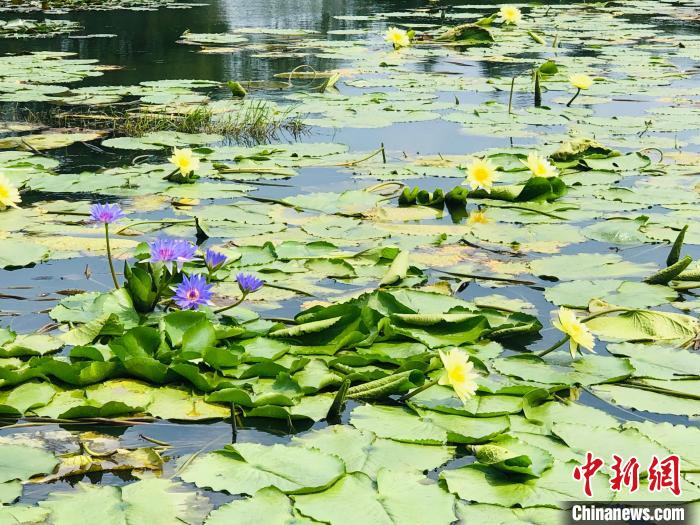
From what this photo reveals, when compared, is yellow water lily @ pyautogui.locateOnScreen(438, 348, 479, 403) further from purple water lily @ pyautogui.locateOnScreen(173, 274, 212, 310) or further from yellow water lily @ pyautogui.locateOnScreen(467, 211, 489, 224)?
yellow water lily @ pyautogui.locateOnScreen(467, 211, 489, 224)

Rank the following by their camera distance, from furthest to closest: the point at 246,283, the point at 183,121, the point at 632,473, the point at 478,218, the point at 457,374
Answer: the point at 183,121 < the point at 478,218 < the point at 246,283 < the point at 457,374 < the point at 632,473

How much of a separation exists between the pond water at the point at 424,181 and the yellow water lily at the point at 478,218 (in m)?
0.03

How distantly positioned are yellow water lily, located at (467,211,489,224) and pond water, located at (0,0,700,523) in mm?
28

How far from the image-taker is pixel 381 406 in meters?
2.00

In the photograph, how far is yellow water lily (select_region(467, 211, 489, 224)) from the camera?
337 centimetres

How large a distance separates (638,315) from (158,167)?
90.1 inches

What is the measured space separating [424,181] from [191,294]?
6.21 ft

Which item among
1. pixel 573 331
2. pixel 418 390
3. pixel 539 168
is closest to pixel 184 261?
pixel 418 390

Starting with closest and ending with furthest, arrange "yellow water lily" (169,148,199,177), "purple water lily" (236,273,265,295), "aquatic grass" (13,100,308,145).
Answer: "purple water lily" (236,273,265,295)
"yellow water lily" (169,148,199,177)
"aquatic grass" (13,100,308,145)

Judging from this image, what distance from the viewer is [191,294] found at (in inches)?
89.1

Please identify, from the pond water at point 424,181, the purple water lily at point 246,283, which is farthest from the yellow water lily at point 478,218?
the purple water lily at point 246,283

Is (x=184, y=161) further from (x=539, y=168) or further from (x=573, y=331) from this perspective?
(x=573, y=331)

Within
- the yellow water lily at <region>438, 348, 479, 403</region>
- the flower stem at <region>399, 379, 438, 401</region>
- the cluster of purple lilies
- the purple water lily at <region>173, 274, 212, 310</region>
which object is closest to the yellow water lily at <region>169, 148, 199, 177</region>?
the cluster of purple lilies

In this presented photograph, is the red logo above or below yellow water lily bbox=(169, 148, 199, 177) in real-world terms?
below
